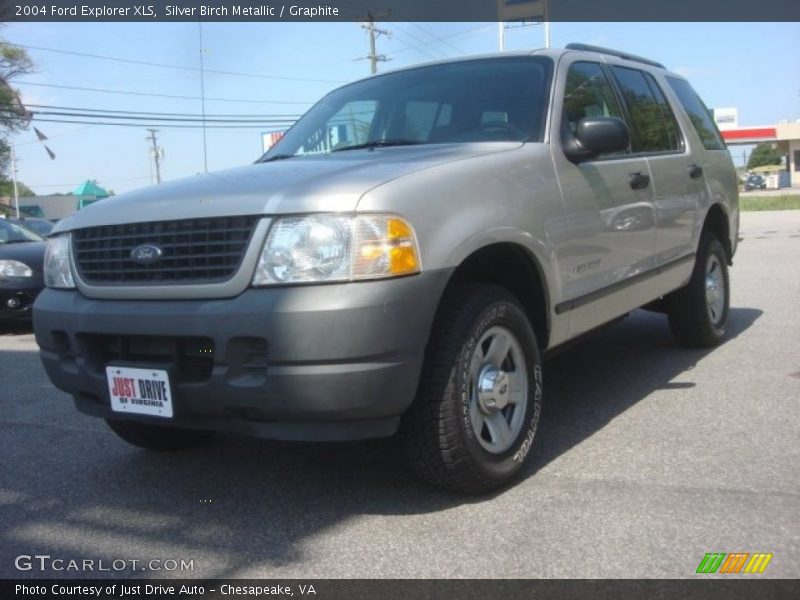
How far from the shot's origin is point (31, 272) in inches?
328

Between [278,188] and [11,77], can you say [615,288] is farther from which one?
[11,77]

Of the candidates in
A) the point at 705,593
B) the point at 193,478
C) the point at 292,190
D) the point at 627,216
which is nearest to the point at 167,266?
the point at 292,190

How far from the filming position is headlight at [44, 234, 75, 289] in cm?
328

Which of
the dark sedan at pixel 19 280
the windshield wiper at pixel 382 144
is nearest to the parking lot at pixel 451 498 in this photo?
the windshield wiper at pixel 382 144

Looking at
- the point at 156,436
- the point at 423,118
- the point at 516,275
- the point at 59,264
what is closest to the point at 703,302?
the point at 516,275

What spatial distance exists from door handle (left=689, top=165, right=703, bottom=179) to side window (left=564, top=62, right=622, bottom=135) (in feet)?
2.96

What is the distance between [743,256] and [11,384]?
1064cm

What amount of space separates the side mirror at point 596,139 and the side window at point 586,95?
0.14m

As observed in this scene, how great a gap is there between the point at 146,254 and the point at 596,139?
206 centimetres

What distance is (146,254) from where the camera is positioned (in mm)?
2916

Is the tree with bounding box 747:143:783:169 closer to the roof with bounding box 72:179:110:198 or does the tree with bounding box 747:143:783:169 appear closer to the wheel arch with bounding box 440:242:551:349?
the roof with bounding box 72:179:110:198

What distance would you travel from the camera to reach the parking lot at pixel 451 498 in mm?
2607

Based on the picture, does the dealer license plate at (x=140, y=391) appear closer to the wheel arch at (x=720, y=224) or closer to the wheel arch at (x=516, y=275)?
the wheel arch at (x=516, y=275)

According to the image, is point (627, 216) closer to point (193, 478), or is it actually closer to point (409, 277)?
point (409, 277)
